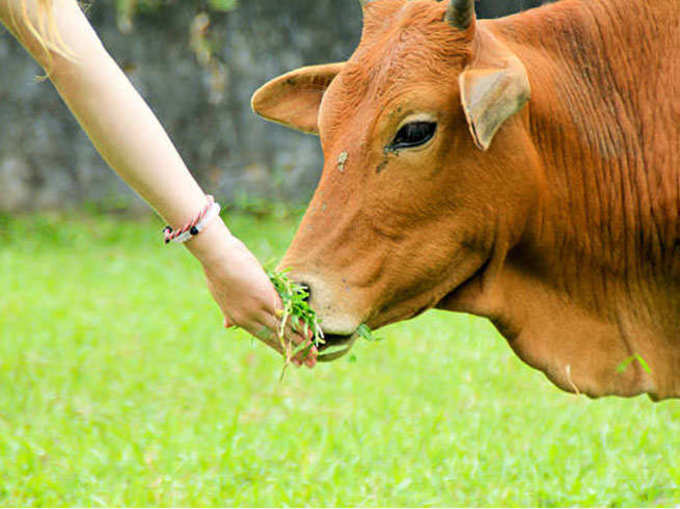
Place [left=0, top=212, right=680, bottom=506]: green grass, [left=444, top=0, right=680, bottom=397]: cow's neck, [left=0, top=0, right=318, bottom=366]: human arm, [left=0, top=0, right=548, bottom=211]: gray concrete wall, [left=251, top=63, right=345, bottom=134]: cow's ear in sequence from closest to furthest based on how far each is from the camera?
[left=0, top=0, right=318, bottom=366]: human arm
[left=444, top=0, right=680, bottom=397]: cow's neck
[left=251, top=63, right=345, bottom=134]: cow's ear
[left=0, top=212, right=680, bottom=506]: green grass
[left=0, top=0, right=548, bottom=211]: gray concrete wall

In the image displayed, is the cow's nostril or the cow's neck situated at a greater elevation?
the cow's nostril

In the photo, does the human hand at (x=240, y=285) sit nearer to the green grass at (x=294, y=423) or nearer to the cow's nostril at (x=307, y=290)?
the cow's nostril at (x=307, y=290)

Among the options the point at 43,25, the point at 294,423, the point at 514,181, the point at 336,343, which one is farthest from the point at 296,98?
the point at 294,423

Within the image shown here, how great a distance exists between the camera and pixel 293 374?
5.04 meters

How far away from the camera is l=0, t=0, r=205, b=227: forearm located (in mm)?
2170

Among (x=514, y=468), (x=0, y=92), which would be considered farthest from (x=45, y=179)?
(x=514, y=468)

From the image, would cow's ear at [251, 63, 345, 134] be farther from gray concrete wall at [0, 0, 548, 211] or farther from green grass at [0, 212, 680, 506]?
gray concrete wall at [0, 0, 548, 211]

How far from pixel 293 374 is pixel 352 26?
466 centimetres

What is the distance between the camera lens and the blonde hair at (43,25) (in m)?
2.05

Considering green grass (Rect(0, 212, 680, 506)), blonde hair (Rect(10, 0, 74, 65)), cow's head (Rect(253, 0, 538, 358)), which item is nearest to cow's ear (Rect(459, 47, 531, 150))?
cow's head (Rect(253, 0, 538, 358))

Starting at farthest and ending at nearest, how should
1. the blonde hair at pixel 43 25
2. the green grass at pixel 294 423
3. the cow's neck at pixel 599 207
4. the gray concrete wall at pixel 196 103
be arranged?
the gray concrete wall at pixel 196 103 → the green grass at pixel 294 423 → the cow's neck at pixel 599 207 → the blonde hair at pixel 43 25

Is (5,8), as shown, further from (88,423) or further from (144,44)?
(144,44)

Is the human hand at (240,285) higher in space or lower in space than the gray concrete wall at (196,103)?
higher

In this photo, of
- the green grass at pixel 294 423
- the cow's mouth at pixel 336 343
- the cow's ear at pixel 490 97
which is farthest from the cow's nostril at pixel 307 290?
the green grass at pixel 294 423
